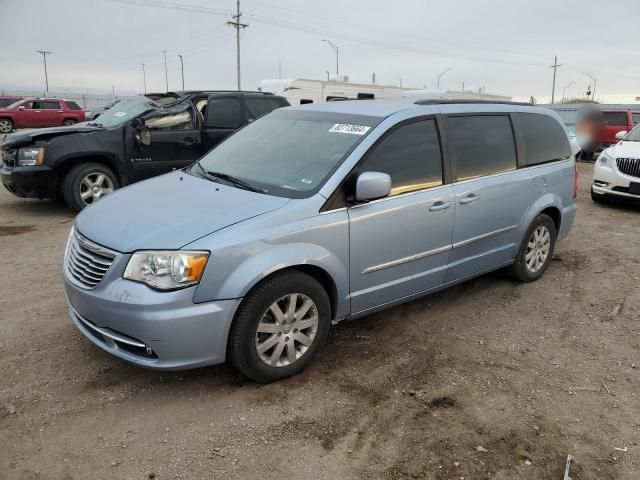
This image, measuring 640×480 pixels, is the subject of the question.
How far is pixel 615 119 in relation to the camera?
19.7 meters

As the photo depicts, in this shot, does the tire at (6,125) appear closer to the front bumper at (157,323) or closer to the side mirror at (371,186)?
the front bumper at (157,323)

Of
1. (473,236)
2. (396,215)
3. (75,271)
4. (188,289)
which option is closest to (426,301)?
(473,236)

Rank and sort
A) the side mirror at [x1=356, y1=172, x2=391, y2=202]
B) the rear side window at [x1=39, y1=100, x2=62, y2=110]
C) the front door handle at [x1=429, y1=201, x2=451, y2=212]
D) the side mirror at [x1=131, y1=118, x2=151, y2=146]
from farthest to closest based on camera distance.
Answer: the rear side window at [x1=39, y1=100, x2=62, y2=110] < the side mirror at [x1=131, y1=118, x2=151, y2=146] < the front door handle at [x1=429, y1=201, x2=451, y2=212] < the side mirror at [x1=356, y1=172, x2=391, y2=202]

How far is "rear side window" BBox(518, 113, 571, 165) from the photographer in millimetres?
5031

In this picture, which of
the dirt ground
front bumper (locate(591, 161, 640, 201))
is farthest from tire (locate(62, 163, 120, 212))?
front bumper (locate(591, 161, 640, 201))

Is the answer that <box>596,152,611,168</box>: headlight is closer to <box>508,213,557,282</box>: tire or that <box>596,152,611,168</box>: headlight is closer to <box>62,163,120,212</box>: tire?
<box>508,213,557,282</box>: tire

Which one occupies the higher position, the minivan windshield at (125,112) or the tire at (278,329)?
the minivan windshield at (125,112)

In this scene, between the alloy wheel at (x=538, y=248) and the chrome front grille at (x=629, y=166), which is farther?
the chrome front grille at (x=629, y=166)

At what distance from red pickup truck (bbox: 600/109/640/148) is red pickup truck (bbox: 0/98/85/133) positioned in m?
24.4

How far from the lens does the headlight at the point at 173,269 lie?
290 cm

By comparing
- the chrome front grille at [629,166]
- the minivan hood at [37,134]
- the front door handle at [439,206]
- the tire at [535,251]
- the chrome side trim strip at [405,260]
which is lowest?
the tire at [535,251]

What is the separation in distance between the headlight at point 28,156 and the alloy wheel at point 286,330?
5.62 m

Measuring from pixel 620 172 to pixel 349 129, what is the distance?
7.05 metres

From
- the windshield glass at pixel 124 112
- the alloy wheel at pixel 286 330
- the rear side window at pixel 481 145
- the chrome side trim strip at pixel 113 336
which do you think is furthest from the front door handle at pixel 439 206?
the windshield glass at pixel 124 112
